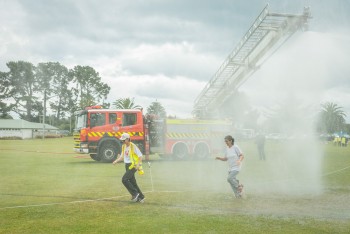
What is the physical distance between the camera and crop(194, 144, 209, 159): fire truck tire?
24516 millimetres

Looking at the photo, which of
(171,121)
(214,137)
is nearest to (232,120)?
(214,137)

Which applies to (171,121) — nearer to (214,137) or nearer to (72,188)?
(214,137)

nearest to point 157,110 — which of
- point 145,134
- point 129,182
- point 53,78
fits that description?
point 145,134

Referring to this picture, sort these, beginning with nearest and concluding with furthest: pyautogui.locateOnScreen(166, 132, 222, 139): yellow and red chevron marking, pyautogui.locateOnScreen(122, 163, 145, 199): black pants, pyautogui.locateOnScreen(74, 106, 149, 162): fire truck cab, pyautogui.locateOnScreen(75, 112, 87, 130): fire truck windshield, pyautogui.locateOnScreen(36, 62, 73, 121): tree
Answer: pyautogui.locateOnScreen(122, 163, 145, 199): black pants
pyautogui.locateOnScreen(36, 62, 73, 121): tree
pyautogui.locateOnScreen(74, 106, 149, 162): fire truck cab
pyautogui.locateOnScreen(75, 112, 87, 130): fire truck windshield
pyautogui.locateOnScreen(166, 132, 222, 139): yellow and red chevron marking

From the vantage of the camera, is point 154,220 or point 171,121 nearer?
point 154,220

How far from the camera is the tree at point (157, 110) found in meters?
24.1

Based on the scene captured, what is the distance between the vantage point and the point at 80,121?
22.2 m

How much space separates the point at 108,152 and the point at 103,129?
137 centimetres

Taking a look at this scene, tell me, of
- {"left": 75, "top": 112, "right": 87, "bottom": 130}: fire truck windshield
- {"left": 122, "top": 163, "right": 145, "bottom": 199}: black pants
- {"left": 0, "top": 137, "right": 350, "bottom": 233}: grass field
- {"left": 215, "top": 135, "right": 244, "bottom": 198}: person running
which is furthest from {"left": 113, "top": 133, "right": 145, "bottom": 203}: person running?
{"left": 75, "top": 112, "right": 87, "bottom": 130}: fire truck windshield

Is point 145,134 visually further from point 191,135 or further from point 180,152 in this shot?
point 191,135

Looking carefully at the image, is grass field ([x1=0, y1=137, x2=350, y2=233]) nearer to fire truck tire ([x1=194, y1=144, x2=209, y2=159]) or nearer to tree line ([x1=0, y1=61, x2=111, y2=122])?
tree line ([x1=0, y1=61, x2=111, y2=122])

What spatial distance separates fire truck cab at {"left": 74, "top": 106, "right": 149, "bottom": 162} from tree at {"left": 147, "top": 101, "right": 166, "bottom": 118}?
6.46ft

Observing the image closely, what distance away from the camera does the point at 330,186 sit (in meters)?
12.8

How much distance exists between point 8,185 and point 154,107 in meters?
13.6
